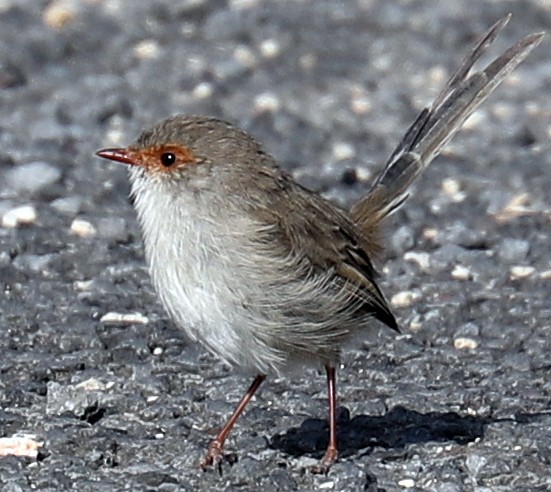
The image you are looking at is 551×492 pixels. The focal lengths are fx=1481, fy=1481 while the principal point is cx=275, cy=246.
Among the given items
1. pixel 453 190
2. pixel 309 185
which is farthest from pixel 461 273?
pixel 309 185

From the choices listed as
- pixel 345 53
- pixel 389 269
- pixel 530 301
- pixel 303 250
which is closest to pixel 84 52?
pixel 345 53

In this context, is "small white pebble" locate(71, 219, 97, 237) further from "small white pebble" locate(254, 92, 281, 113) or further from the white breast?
the white breast

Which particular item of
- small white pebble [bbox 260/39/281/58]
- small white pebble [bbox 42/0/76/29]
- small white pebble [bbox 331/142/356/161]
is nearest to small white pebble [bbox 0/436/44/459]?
small white pebble [bbox 331/142/356/161]

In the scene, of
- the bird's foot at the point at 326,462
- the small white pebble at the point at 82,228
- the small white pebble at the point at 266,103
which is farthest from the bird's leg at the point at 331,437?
the small white pebble at the point at 266,103

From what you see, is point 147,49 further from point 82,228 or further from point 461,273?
point 461,273

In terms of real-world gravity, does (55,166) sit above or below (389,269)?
above

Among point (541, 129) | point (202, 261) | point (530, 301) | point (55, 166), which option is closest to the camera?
point (202, 261)

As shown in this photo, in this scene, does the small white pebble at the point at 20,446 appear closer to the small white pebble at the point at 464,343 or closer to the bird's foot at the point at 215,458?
the bird's foot at the point at 215,458

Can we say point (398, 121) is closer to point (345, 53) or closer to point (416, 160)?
point (345, 53)
